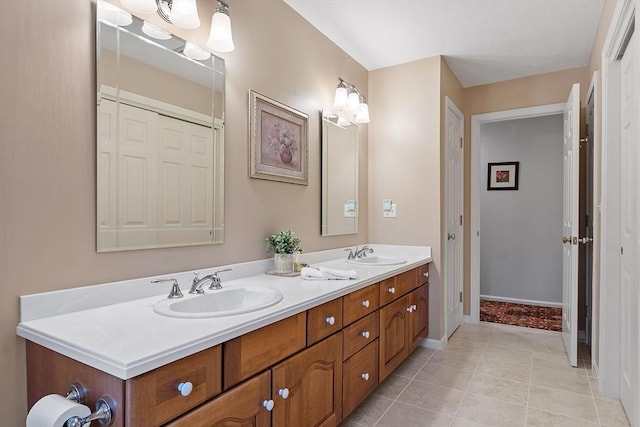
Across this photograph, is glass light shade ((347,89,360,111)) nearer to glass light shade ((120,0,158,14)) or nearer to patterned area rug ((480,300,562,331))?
glass light shade ((120,0,158,14))

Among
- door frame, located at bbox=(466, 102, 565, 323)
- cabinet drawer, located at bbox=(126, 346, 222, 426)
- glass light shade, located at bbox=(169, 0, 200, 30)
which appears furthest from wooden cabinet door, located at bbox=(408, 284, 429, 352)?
glass light shade, located at bbox=(169, 0, 200, 30)

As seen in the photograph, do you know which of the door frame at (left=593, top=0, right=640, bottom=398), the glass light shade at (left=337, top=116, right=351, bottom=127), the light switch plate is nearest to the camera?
the door frame at (left=593, top=0, right=640, bottom=398)

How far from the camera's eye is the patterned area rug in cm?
365

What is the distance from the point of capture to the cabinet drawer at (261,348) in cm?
111

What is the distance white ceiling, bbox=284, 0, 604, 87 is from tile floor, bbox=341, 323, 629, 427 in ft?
7.74

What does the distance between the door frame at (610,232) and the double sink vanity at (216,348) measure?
4.57ft

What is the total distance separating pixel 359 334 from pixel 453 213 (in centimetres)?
190

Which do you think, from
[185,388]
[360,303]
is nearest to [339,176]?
[360,303]

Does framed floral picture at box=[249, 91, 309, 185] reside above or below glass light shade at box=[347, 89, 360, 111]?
below

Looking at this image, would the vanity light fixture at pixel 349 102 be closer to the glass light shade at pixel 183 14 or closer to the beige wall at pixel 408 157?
the beige wall at pixel 408 157

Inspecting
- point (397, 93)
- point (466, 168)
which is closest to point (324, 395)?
point (397, 93)

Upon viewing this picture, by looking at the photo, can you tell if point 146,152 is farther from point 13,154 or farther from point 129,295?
point 129,295

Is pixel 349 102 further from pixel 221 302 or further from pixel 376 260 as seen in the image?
pixel 221 302

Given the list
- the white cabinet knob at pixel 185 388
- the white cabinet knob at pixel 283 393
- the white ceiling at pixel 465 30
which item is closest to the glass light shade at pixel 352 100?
the white ceiling at pixel 465 30
